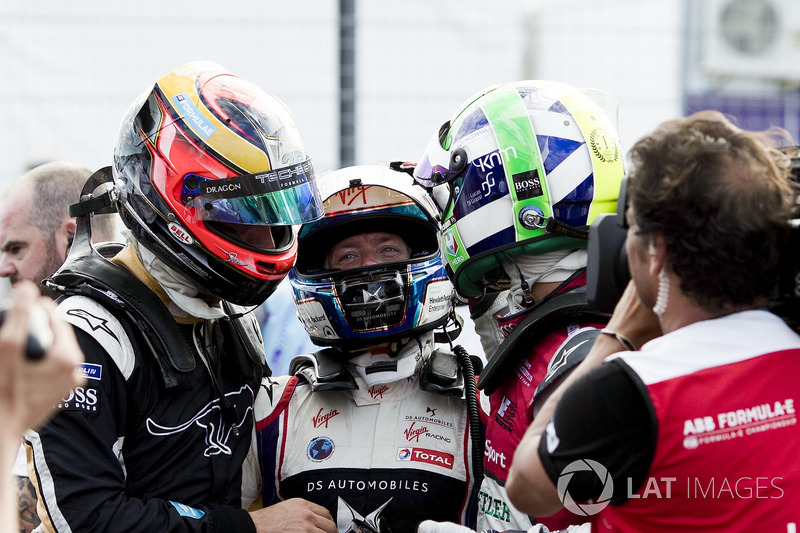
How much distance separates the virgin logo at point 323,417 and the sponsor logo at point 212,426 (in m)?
0.30

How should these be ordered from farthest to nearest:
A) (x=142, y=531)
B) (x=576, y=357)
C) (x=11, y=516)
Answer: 1. (x=142, y=531)
2. (x=576, y=357)
3. (x=11, y=516)

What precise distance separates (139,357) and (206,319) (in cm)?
33

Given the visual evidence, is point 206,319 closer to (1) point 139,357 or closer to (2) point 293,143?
(1) point 139,357

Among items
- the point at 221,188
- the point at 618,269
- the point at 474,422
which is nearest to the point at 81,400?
the point at 221,188

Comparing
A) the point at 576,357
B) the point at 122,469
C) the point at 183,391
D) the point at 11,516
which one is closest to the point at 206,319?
the point at 183,391

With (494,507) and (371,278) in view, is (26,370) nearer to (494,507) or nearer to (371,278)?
(494,507)

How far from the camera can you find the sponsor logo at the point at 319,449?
2965 millimetres

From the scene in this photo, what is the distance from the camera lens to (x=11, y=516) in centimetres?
129

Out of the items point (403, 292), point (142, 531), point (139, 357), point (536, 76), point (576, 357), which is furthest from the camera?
point (536, 76)

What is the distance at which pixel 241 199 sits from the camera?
2.69 m

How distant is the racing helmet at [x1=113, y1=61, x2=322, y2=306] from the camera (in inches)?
106

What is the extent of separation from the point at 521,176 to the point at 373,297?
69cm

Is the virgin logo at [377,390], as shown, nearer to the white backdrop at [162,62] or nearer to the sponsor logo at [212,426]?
the sponsor logo at [212,426]

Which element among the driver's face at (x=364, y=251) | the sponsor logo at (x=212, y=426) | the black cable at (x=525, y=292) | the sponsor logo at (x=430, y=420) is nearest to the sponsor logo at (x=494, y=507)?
the sponsor logo at (x=430, y=420)
